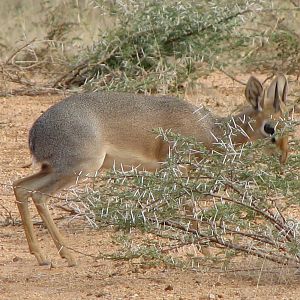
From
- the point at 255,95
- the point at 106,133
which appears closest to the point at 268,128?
the point at 255,95

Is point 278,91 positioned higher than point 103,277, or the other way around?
point 278,91

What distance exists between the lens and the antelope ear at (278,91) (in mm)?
7039

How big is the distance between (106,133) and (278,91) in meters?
1.25

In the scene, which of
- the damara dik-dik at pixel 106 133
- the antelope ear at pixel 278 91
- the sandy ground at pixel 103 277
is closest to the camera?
the sandy ground at pixel 103 277

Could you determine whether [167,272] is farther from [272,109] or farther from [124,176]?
[272,109]

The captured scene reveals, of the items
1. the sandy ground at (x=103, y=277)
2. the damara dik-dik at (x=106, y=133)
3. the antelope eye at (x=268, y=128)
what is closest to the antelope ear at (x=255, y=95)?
the damara dik-dik at (x=106, y=133)

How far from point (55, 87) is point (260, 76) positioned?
283 cm

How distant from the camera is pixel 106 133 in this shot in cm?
673

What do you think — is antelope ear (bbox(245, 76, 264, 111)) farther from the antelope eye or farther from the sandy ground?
the sandy ground

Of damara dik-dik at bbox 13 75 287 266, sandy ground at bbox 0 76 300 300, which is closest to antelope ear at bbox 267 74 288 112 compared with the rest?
damara dik-dik at bbox 13 75 287 266

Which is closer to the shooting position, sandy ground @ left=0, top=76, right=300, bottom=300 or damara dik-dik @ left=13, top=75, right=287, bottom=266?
sandy ground @ left=0, top=76, right=300, bottom=300

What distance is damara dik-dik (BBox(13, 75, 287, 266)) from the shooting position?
639 cm

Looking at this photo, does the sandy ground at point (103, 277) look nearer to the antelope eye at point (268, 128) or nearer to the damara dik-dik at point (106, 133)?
the damara dik-dik at point (106, 133)

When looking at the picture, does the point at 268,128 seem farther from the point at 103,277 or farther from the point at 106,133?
the point at 103,277
